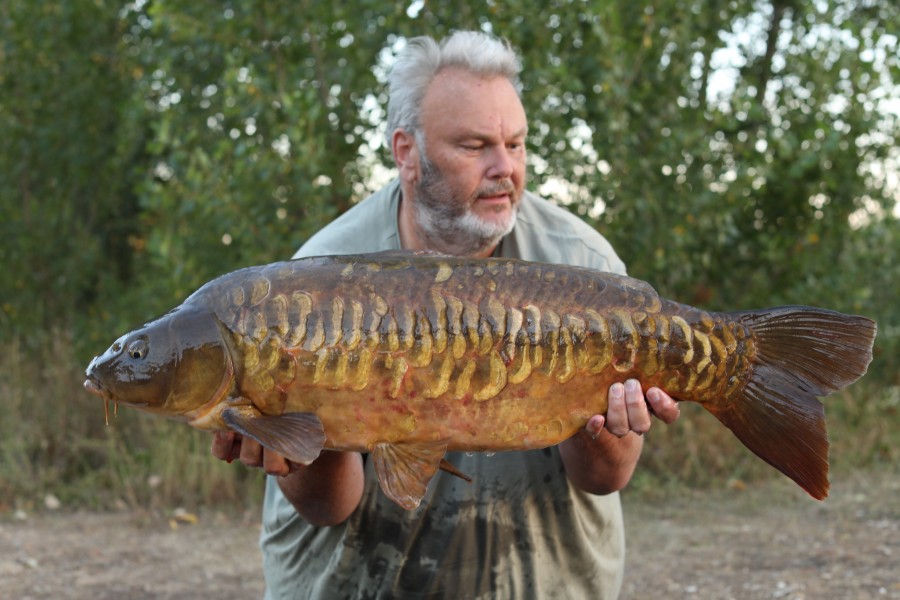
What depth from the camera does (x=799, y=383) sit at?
2076 millimetres

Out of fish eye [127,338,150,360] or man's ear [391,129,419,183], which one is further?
man's ear [391,129,419,183]

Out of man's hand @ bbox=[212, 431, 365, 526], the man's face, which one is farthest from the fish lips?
the man's face

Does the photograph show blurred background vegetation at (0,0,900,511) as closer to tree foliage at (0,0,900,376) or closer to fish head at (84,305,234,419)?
tree foliage at (0,0,900,376)

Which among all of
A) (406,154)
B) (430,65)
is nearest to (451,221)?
(406,154)

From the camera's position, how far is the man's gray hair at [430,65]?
2.72 metres

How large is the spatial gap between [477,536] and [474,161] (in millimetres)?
921

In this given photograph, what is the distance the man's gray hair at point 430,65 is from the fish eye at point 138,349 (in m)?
1.09

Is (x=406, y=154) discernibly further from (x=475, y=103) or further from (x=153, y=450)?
(x=153, y=450)

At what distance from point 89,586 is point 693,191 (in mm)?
3203

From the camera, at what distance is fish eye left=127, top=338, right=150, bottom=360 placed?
193cm

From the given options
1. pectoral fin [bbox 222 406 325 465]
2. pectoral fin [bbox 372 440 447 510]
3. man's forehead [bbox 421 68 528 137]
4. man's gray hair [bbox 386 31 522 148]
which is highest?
man's gray hair [bbox 386 31 522 148]

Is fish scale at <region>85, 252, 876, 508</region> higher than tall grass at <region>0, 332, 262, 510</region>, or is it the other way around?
fish scale at <region>85, 252, 876, 508</region>

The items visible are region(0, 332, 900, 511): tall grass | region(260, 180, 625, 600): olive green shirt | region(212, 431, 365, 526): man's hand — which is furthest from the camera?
region(0, 332, 900, 511): tall grass

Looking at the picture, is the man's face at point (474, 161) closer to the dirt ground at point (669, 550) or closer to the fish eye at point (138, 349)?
the fish eye at point (138, 349)
